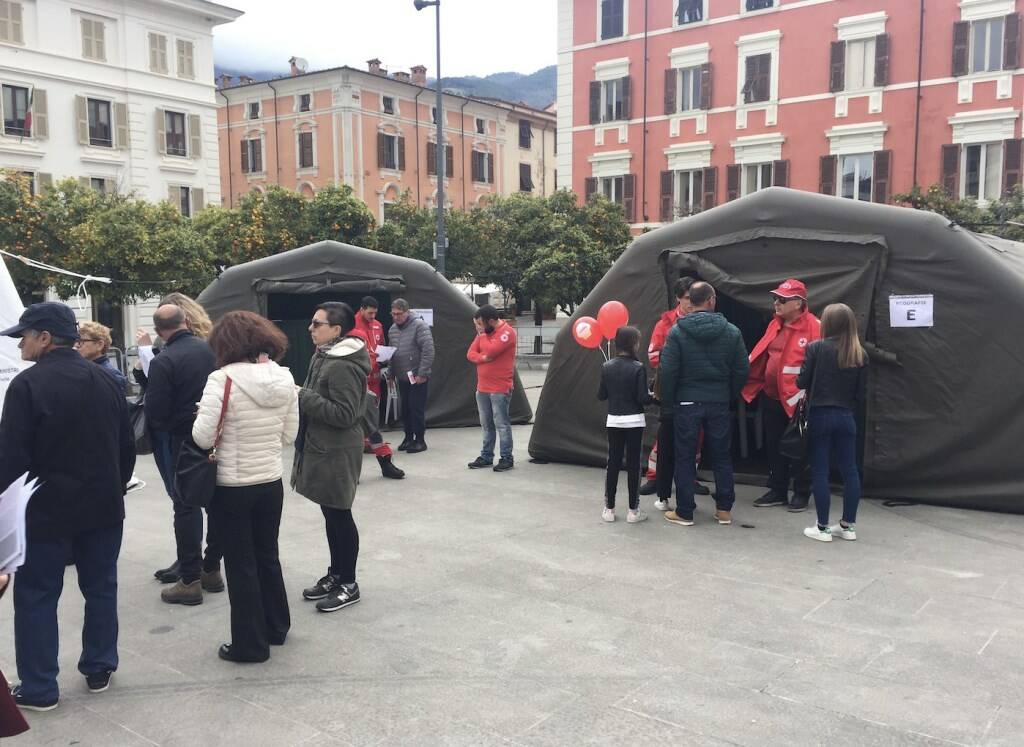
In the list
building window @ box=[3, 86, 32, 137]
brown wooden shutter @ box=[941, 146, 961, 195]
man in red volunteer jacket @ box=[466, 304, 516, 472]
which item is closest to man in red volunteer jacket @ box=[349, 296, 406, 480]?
man in red volunteer jacket @ box=[466, 304, 516, 472]

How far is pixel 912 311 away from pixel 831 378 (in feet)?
5.71

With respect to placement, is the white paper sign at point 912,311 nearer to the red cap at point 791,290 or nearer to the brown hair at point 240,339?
the red cap at point 791,290

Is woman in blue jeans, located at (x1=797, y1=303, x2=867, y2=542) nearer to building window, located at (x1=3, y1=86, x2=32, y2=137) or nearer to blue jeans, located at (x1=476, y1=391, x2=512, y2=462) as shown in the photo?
blue jeans, located at (x1=476, y1=391, x2=512, y2=462)

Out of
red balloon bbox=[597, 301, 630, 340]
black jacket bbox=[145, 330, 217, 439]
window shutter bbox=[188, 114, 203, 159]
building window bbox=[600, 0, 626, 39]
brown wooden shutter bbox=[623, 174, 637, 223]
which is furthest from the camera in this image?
window shutter bbox=[188, 114, 203, 159]

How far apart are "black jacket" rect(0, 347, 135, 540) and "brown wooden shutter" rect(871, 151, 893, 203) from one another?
27.9 m

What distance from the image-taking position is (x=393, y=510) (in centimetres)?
751

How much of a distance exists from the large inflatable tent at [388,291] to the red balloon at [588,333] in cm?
363

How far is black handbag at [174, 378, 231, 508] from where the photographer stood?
4168 millimetres

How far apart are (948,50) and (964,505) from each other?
24.5m

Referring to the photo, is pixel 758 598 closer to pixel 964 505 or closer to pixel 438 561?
pixel 438 561

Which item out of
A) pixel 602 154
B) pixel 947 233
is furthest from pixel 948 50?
pixel 947 233

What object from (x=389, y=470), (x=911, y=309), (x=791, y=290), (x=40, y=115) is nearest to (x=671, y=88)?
(x=40, y=115)

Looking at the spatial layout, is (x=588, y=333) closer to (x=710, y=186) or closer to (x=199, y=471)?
(x=199, y=471)

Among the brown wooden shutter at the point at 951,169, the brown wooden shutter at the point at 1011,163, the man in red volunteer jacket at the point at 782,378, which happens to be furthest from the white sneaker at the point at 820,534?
the brown wooden shutter at the point at 951,169
